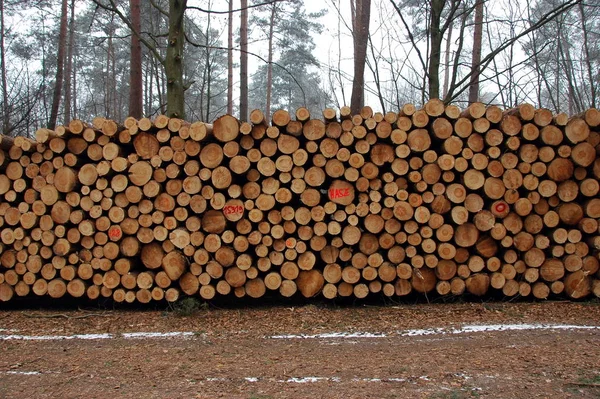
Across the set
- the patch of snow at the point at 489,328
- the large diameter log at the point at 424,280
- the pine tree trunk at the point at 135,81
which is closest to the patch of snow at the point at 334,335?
the patch of snow at the point at 489,328

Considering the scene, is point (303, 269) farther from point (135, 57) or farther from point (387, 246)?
point (135, 57)

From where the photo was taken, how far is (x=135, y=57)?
10.7 meters

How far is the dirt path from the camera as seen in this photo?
323 cm

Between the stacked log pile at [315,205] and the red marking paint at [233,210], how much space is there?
2 cm

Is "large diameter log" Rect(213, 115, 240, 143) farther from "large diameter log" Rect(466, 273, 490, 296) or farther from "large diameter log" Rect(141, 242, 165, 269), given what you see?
"large diameter log" Rect(466, 273, 490, 296)

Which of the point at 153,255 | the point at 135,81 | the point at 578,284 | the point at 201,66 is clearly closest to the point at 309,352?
the point at 153,255

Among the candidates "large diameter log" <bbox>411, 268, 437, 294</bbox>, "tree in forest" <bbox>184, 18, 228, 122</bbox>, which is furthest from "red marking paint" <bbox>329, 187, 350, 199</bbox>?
"tree in forest" <bbox>184, 18, 228, 122</bbox>

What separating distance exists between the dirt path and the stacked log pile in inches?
14.0

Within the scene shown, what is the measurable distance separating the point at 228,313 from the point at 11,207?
2776 millimetres

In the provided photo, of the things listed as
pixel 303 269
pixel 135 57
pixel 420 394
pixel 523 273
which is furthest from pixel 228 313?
pixel 135 57

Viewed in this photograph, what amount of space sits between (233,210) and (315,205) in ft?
2.96

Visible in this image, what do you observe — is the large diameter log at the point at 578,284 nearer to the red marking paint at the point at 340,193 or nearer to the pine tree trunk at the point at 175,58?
the red marking paint at the point at 340,193

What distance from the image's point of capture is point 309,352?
4.04 metres

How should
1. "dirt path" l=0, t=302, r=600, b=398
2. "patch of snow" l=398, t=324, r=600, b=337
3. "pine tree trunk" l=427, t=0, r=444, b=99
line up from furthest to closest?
"pine tree trunk" l=427, t=0, r=444, b=99
"patch of snow" l=398, t=324, r=600, b=337
"dirt path" l=0, t=302, r=600, b=398
